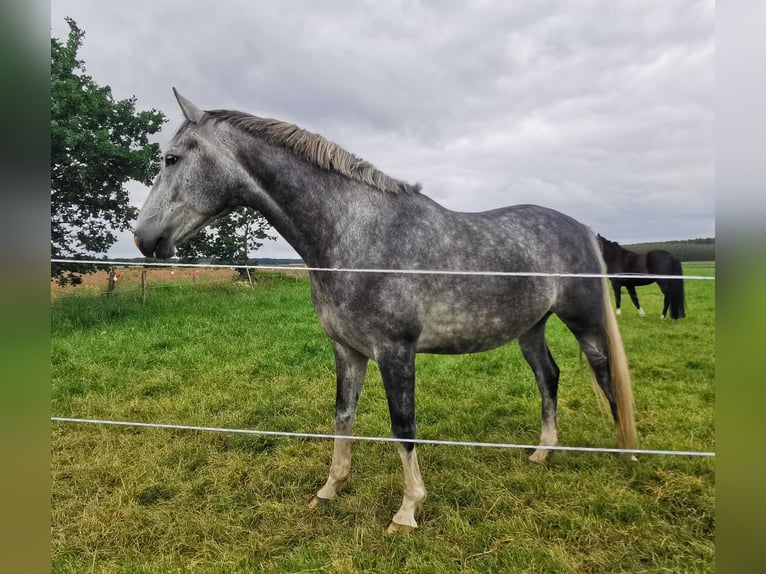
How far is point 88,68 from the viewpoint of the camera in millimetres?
3074

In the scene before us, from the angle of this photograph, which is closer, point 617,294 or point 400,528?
point 400,528

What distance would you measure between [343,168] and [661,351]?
328 centimetres

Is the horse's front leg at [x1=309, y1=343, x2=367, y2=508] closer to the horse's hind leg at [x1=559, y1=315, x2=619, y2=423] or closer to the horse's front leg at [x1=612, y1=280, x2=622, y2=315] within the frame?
the horse's hind leg at [x1=559, y1=315, x2=619, y2=423]

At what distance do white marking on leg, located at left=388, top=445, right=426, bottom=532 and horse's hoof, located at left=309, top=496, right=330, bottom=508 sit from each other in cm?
48

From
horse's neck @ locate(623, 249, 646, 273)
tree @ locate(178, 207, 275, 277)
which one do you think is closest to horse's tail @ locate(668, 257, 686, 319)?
horse's neck @ locate(623, 249, 646, 273)

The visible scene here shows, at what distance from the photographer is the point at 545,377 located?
10.2 ft

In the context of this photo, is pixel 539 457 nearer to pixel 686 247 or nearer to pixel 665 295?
pixel 686 247

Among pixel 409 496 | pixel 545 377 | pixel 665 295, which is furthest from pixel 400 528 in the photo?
pixel 665 295

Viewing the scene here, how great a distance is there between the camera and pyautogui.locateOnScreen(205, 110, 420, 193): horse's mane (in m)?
2.25

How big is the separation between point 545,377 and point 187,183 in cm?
268

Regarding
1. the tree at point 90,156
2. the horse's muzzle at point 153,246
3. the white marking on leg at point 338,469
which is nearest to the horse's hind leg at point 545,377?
the white marking on leg at point 338,469

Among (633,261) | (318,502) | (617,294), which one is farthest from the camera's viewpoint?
(617,294)
